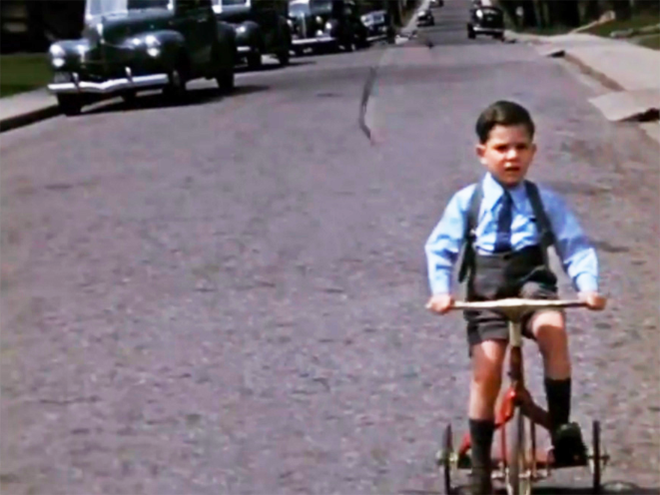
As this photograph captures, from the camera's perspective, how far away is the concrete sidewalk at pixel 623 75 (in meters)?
22.3

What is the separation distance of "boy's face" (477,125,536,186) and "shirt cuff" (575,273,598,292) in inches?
14.1

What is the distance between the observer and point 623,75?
29.0 m

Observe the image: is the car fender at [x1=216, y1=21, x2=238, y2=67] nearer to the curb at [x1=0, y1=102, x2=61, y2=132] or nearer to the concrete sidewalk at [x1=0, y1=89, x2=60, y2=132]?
the concrete sidewalk at [x1=0, y1=89, x2=60, y2=132]

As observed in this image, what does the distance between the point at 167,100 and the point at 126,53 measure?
1.66 m

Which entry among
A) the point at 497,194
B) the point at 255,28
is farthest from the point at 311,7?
the point at 497,194

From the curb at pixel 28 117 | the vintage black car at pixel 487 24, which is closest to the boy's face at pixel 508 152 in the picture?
the curb at pixel 28 117

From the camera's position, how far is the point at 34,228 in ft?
46.3

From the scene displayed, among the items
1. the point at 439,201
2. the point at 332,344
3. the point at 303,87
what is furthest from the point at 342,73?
the point at 332,344

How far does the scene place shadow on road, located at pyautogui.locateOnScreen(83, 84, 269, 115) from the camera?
2888cm

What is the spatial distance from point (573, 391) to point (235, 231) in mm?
5527

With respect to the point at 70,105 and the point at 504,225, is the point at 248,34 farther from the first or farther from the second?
the point at 504,225

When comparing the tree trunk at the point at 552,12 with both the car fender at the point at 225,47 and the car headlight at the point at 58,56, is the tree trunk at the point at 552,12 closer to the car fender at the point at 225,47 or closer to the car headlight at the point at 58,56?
the car fender at the point at 225,47

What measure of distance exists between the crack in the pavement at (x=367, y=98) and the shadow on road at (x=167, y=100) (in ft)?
6.06

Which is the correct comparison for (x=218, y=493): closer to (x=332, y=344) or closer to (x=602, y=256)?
(x=332, y=344)
